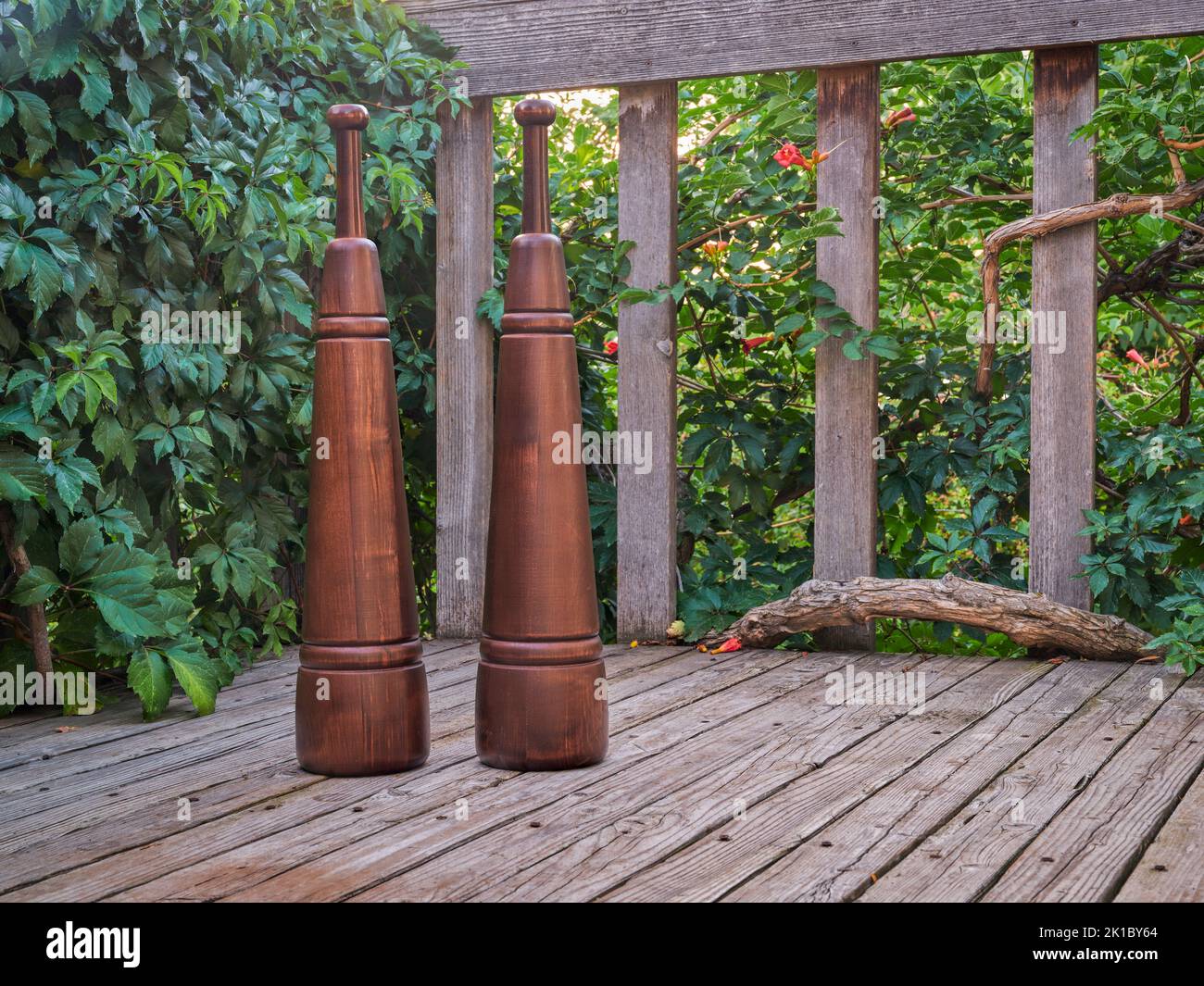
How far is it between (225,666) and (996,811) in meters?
1.98

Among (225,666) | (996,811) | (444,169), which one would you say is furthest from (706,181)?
(996,811)

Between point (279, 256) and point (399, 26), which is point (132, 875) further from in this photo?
point (399, 26)

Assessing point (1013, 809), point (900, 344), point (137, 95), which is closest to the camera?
point (1013, 809)

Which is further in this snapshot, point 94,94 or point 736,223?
point 736,223

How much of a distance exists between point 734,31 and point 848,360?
1024 mm

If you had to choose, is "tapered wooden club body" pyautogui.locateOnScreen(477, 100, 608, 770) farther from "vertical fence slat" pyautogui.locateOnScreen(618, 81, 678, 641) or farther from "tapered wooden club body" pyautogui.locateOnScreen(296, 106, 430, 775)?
"vertical fence slat" pyautogui.locateOnScreen(618, 81, 678, 641)

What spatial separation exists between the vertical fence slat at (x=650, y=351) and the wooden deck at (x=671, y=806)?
0.85 meters

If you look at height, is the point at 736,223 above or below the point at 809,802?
above

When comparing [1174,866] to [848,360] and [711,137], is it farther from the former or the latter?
[711,137]

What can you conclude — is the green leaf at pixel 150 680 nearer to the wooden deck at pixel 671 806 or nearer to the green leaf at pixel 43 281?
the wooden deck at pixel 671 806

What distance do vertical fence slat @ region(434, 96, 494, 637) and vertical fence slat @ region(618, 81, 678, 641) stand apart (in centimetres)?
45

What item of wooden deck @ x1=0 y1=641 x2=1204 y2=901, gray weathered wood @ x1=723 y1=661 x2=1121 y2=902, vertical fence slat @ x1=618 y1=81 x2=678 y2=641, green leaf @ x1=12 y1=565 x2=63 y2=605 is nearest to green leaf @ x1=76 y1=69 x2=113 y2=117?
green leaf @ x1=12 y1=565 x2=63 y2=605

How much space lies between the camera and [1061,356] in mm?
3787

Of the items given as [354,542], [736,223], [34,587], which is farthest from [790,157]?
[34,587]
